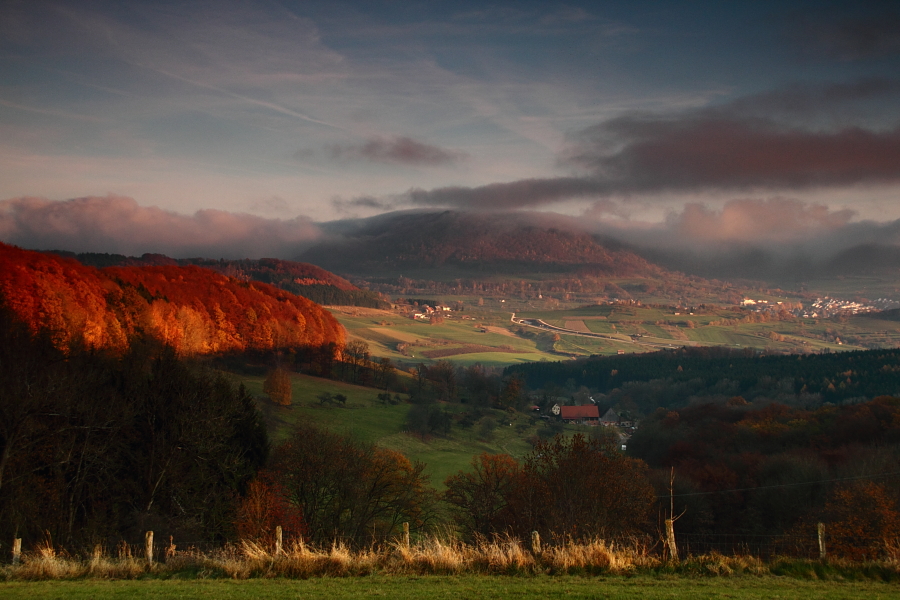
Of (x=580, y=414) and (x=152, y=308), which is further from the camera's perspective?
(x=580, y=414)

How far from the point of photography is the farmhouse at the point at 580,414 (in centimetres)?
9097

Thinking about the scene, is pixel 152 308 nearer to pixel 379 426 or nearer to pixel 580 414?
pixel 379 426

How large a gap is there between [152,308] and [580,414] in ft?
208

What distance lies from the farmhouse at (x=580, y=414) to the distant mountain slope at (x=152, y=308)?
37.9 metres

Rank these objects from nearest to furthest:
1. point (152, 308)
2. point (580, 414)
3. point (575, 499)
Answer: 1. point (575, 499)
2. point (152, 308)
3. point (580, 414)

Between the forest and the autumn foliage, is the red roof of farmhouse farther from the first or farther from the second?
the autumn foliage

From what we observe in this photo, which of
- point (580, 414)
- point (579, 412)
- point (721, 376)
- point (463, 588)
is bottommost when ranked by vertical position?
point (580, 414)

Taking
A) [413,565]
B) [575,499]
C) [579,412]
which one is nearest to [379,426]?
[575,499]

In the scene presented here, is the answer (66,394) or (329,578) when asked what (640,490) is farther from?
(66,394)

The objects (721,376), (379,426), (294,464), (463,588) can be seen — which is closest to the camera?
(463,588)

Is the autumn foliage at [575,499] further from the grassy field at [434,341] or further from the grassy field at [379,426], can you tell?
the grassy field at [434,341]

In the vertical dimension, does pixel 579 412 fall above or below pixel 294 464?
below

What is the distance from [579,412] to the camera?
9281 cm

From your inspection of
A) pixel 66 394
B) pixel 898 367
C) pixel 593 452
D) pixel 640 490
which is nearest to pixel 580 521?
pixel 593 452
